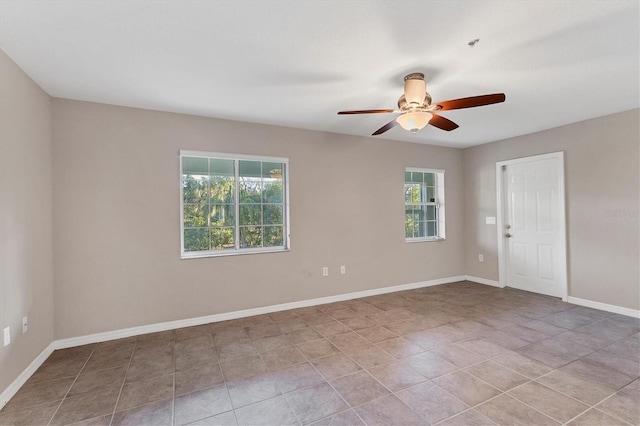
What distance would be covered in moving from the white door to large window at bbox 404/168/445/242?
3.37 feet

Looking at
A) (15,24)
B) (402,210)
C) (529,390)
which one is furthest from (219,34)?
(402,210)

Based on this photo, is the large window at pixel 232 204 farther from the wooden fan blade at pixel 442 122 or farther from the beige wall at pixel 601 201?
the beige wall at pixel 601 201

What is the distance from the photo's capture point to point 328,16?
1.81m

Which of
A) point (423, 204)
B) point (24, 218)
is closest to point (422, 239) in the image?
point (423, 204)

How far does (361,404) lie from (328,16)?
8.37 ft

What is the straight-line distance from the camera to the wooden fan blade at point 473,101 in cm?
218

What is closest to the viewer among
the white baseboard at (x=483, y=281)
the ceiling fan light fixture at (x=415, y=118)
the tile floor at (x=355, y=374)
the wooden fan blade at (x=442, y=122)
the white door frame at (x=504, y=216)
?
the tile floor at (x=355, y=374)

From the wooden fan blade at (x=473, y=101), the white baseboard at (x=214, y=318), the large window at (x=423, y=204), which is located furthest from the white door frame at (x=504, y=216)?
the wooden fan blade at (x=473, y=101)

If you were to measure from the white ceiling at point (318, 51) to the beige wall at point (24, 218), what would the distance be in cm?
→ 26

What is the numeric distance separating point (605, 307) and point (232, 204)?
5004 mm

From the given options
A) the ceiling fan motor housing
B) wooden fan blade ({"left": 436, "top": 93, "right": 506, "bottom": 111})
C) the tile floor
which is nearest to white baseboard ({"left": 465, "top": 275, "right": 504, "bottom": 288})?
the tile floor

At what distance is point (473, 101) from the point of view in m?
2.28

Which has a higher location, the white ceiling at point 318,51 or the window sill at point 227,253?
the white ceiling at point 318,51

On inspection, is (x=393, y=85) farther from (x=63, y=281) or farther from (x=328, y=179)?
(x=63, y=281)
